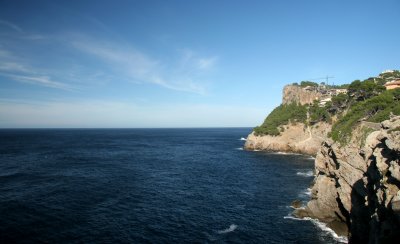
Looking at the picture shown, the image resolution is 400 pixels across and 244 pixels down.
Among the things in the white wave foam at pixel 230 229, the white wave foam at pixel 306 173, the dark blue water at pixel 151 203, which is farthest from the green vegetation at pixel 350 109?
the white wave foam at pixel 230 229

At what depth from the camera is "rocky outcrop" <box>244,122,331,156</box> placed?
12056 centimetres

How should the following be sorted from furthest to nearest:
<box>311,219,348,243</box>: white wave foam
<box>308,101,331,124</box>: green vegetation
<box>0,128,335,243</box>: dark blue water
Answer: <box>308,101,331,124</box>: green vegetation → <box>0,128,335,243</box>: dark blue water → <box>311,219,348,243</box>: white wave foam

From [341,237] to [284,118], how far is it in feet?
333

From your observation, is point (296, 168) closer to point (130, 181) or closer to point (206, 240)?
point (130, 181)

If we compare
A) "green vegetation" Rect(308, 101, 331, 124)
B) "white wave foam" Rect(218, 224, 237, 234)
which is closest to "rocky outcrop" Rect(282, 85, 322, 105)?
"green vegetation" Rect(308, 101, 331, 124)

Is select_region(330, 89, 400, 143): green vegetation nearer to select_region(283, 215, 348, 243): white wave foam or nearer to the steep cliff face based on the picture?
the steep cliff face

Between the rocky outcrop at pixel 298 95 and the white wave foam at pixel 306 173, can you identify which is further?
the rocky outcrop at pixel 298 95

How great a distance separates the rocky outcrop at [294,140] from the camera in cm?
12056

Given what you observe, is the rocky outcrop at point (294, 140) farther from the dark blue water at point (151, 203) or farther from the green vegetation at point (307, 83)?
the green vegetation at point (307, 83)

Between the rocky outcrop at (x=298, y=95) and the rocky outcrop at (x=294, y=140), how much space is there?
29240 mm

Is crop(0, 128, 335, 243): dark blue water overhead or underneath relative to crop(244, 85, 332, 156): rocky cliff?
underneath

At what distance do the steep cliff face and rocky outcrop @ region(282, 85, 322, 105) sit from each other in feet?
349

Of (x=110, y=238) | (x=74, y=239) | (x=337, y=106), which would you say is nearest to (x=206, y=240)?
(x=110, y=238)

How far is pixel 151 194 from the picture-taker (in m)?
62.5
